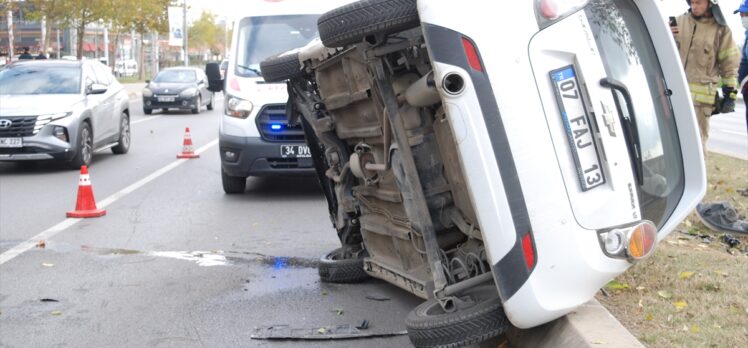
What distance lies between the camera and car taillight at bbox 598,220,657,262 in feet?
13.8

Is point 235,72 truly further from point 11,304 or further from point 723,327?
point 723,327

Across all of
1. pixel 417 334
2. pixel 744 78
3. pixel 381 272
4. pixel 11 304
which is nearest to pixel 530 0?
pixel 417 334

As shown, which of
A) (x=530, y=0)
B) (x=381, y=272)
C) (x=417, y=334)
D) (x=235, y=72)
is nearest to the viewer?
(x=530, y=0)

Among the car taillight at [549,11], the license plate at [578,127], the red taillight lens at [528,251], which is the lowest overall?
the red taillight lens at [528,251]

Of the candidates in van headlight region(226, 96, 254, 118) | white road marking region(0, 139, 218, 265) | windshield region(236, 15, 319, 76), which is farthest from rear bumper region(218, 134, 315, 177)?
white road marking region(0, 139, 218, 265)

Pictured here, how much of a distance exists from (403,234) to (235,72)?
22.6 feet

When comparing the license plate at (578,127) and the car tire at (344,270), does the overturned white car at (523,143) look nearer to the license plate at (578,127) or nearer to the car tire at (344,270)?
the license plate at (578,127)

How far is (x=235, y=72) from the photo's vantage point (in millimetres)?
11930

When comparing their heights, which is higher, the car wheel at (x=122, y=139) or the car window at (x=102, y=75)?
the car window at (x=102, y=75)

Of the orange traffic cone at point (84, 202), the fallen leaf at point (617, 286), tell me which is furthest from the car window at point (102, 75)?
the fallen leaf at point (617, 286)

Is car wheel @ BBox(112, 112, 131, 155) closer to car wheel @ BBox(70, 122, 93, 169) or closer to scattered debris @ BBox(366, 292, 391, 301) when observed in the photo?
car wheel @ BBox(70, 122, 93, 169)

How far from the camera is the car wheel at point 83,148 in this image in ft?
47.4

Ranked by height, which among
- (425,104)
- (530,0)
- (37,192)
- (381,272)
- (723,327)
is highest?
(37,192)

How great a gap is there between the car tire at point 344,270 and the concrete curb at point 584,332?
1988 mm
